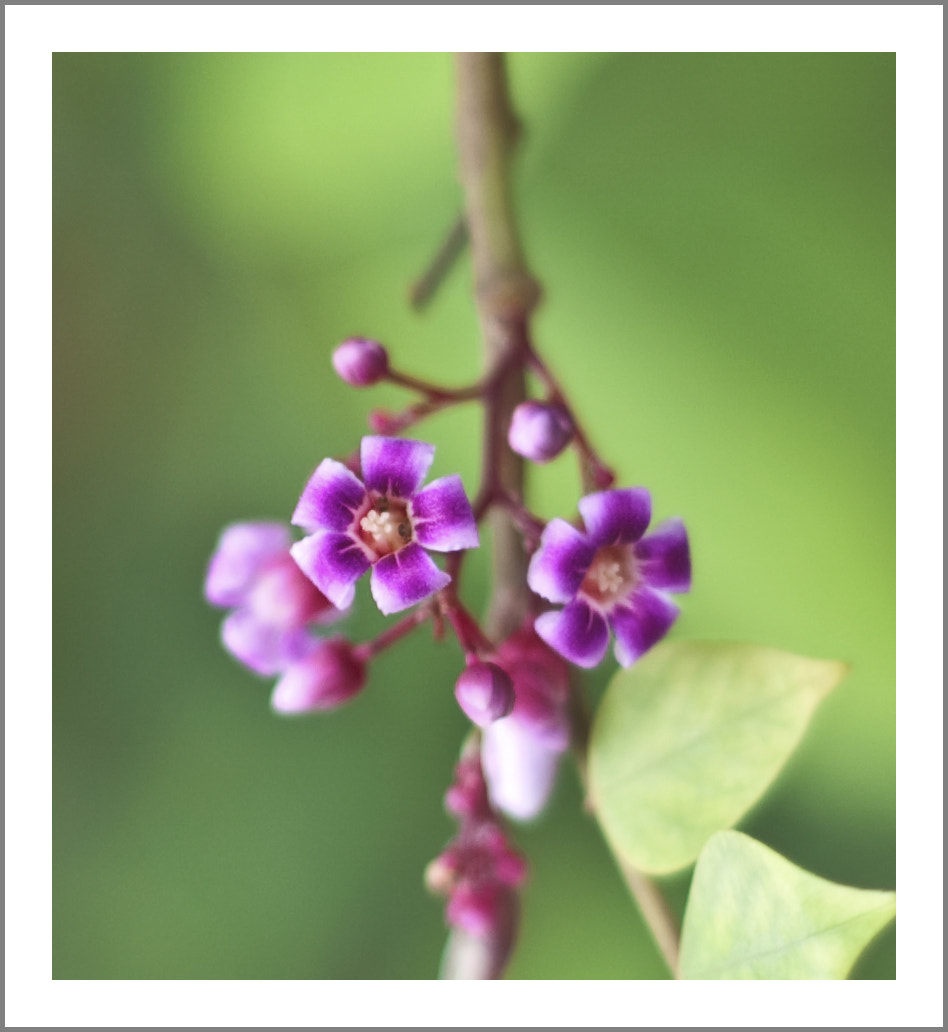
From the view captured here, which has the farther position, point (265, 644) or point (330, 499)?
point (265, 644)

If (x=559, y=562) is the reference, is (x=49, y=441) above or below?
above

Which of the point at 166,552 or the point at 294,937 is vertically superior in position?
the point at 166,552

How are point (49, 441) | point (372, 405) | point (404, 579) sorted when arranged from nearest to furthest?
1. point (404, 579)
2. point (49, 441)
3. point (372, 405)

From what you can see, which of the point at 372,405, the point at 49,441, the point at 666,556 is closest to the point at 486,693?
the point at 666,556

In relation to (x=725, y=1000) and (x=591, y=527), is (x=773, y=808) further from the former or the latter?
(x=591, y=527)

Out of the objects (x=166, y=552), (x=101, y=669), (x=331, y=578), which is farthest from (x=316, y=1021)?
(x=166, y=552)

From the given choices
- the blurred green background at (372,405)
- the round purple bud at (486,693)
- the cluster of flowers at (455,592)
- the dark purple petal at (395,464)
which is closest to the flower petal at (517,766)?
the cluster of flowers at (455,592)

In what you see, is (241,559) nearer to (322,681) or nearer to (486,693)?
(322,681)
